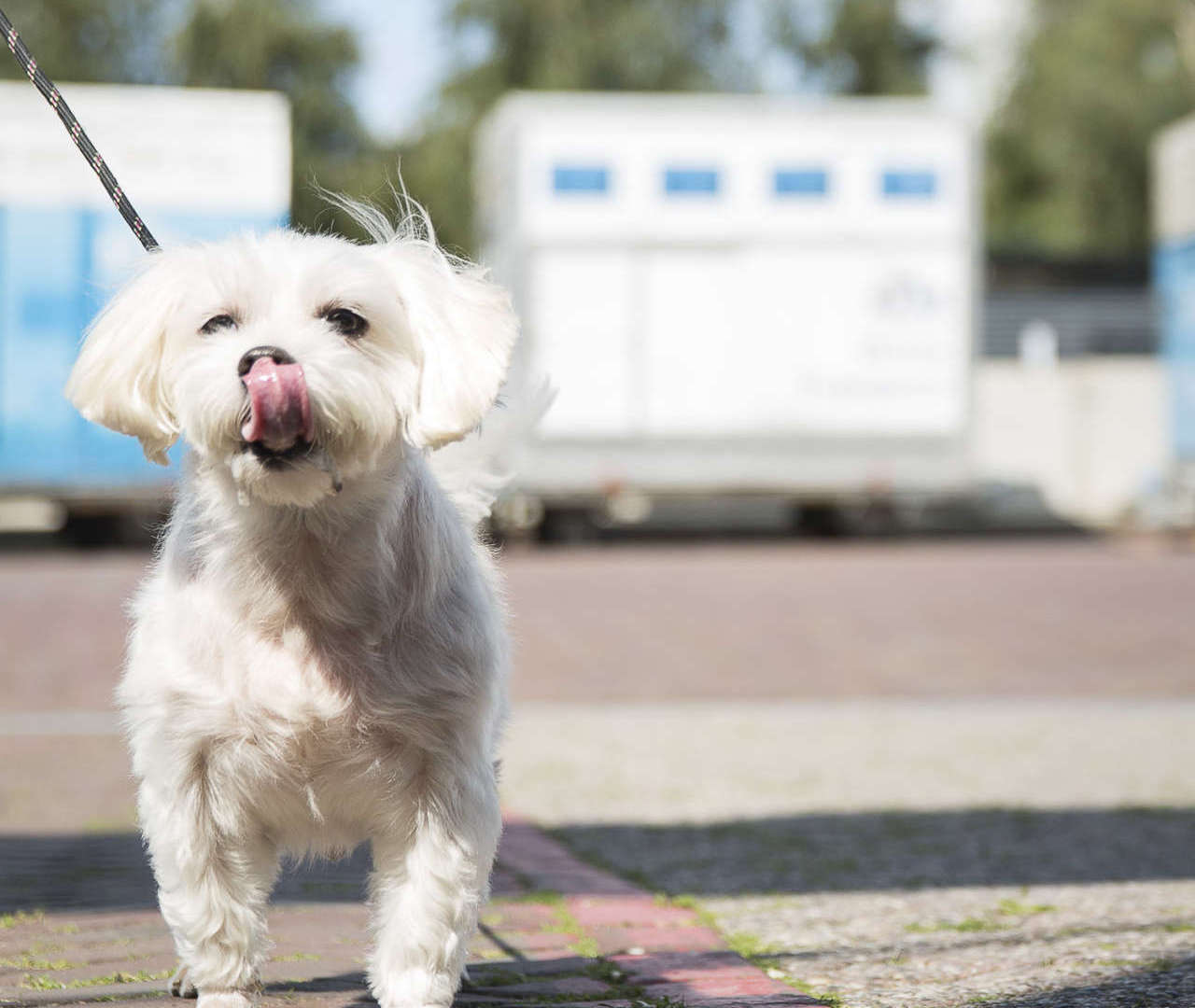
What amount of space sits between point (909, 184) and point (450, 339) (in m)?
17.2

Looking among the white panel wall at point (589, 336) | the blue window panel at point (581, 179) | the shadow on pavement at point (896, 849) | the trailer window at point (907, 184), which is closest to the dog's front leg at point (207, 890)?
the shadow on pavement at point (896, 849)

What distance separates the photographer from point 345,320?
8.99 ft

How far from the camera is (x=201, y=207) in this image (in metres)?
17.8

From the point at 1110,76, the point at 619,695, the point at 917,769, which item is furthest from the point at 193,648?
the point at 1110,76

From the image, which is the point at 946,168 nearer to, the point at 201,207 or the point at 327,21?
the point at 201,207

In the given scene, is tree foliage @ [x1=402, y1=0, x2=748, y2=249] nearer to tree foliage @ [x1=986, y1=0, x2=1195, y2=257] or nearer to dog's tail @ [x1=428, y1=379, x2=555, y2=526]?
tree foliage @ [x1=986, y1=0, x2=1195, y2=257]

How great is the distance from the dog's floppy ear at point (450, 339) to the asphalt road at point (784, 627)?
6974mm

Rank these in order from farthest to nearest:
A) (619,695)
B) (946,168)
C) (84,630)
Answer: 1. (946,168)
2. (84,630)
3. (619,695)

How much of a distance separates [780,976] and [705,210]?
15997 mm

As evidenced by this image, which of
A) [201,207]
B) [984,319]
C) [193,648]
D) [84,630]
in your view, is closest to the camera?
[193,648]

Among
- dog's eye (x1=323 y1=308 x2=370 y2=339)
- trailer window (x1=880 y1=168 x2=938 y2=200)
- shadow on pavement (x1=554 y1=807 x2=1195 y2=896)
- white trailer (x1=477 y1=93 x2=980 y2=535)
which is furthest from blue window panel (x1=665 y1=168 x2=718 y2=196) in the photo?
dog's eye (x1=323 y1=308 x2=370 y2=339)

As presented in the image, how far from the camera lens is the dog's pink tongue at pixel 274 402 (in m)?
2.51

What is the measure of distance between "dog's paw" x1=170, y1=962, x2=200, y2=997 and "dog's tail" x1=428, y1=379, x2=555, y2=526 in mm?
1109

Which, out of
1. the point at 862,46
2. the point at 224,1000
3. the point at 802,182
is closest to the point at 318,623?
the point at 224,1000
